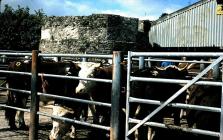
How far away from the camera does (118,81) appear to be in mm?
5738

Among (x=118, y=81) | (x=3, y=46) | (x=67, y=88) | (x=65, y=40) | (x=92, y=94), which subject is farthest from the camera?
(x=3, y=46)

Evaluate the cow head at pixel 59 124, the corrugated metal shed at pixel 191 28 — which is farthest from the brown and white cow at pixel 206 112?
the corrugated metal shed at pixel 191 28

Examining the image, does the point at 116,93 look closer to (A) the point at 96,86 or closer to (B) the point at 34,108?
(B) the point at 34,108

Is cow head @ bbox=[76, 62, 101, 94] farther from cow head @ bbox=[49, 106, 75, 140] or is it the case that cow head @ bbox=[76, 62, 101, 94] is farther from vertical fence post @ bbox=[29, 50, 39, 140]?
vertical fence post @ bbox=[29, 50, 39, 140]

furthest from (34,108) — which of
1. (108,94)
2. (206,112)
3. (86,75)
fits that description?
(206,112)

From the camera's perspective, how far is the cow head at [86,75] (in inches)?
295

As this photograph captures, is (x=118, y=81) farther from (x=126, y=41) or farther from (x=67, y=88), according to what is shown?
(x=126, y=41)

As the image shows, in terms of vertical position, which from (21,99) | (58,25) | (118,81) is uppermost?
(58,25)

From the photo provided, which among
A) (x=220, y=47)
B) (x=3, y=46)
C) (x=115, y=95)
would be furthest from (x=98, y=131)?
(x=3, y=46)

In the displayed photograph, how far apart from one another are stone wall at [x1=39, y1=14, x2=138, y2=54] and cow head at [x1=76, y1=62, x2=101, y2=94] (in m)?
19.5

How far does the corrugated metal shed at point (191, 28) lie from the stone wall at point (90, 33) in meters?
1.91

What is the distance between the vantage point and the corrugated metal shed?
88.2ft

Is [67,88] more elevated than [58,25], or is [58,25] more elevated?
[58,25]

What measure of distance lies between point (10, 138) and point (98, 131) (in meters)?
1.71
